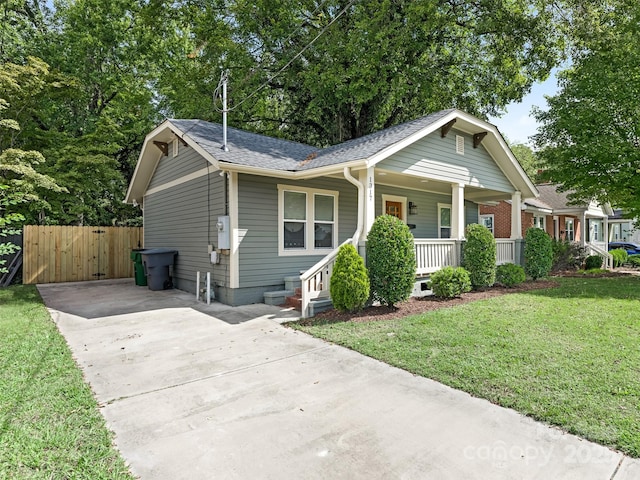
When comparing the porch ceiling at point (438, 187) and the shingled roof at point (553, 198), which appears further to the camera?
the shingled roof at point (553, 198)

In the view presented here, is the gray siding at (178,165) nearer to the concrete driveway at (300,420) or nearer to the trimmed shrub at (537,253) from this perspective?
the concrete driveway at (300,420)

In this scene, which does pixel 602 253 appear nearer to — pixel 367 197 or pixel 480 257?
pixel 480 257

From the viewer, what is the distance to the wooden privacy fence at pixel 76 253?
455 inches

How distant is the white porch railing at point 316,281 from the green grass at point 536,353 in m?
0.66

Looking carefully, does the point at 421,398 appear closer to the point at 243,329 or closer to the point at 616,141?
the point at 243,329

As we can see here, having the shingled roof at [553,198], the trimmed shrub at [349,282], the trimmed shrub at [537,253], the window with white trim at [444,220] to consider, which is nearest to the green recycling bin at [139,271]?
the trimmed shrub at [349,282]

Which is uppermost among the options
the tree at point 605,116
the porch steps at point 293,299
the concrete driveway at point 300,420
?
the tree at point 605,116

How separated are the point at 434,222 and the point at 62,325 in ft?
36.0

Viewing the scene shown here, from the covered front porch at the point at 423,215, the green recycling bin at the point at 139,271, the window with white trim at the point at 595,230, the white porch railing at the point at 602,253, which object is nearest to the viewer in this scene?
the covered front porch at the point at 423,215

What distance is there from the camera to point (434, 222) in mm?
12844

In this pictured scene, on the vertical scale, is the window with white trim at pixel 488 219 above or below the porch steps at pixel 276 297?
above

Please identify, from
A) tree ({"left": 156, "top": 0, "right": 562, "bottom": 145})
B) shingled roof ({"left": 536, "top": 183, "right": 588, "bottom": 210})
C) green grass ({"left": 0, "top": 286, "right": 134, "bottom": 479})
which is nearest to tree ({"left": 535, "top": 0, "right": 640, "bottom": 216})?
tree ({"left": 156, "top": 0, "right": 562, "bottom": 145})

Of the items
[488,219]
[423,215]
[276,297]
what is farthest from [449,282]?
[488,219]

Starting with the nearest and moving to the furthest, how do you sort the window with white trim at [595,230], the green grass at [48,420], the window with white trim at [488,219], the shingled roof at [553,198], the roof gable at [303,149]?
the green grass at [48,420] → the roof gable at [303,149] → the window with white trim at [488,219] → the shingled roof at [553,198] → the window with white trim at [595,230]
